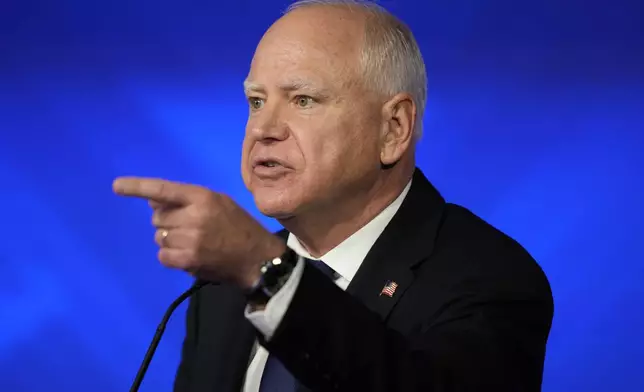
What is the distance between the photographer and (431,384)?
4.13ft

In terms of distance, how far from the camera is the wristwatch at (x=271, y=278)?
3.71 ft

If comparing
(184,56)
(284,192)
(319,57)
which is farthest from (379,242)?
(184,56)

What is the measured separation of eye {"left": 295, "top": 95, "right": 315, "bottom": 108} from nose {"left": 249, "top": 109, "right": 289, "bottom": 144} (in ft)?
0.13

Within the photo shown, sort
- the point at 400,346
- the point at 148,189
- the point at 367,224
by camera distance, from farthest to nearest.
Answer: the point at 367,224, the point at 400,346, the point at 148,189

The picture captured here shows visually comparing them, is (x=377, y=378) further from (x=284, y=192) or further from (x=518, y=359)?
(x=284, y=192)

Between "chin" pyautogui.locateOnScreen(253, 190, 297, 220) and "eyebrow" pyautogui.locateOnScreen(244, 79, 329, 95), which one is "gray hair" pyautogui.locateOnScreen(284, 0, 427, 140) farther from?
"chin" pyautogui.locateOnScreen(253, 190, 297, 220)

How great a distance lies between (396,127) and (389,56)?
132 millimetres

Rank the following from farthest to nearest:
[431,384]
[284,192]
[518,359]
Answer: [284,192], [518,359], [431,384]

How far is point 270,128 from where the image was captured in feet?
5.51

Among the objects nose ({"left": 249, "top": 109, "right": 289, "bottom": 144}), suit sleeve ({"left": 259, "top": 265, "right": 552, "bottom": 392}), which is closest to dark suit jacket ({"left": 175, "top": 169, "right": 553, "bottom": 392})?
suit sleeve ({"left": 259, "top": 265, "right": 552, "bottom": 392})

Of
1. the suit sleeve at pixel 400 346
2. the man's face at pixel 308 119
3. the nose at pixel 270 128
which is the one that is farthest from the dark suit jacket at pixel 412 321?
the nose at pixel 270 128

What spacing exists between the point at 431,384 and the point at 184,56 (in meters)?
1.75

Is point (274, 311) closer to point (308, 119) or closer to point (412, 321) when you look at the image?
point (412, 321)

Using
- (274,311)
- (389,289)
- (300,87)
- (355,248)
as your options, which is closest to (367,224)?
(355,248)
